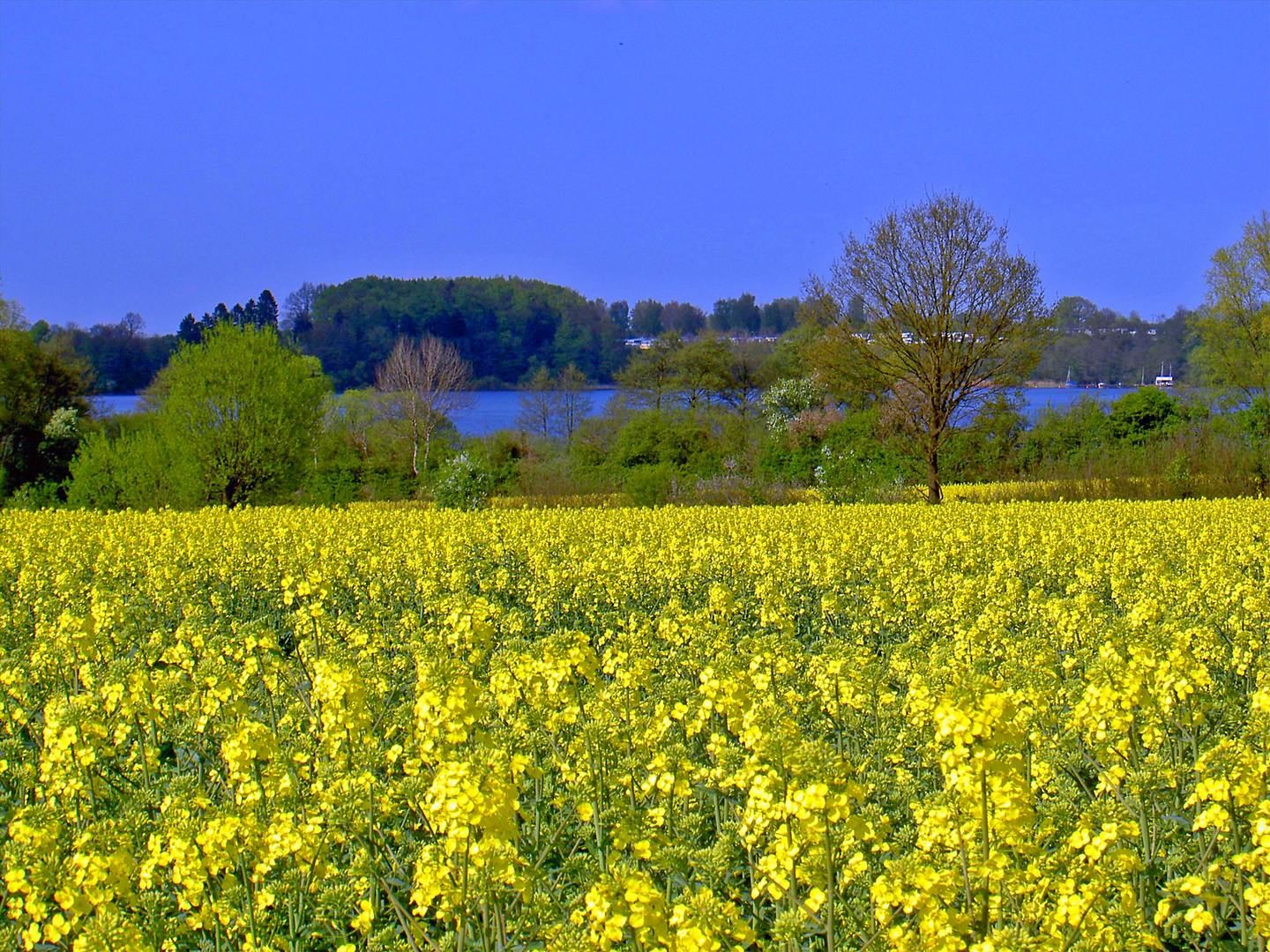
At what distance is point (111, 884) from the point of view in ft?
8.23

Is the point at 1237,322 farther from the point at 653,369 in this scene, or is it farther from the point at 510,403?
the point at 510,403

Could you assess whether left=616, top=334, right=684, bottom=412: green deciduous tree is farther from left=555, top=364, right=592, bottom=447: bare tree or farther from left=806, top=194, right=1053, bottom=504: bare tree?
left=806, top=194, right=1053, bottom=504: bare tree

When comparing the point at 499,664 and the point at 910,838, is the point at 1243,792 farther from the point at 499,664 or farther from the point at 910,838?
the point at 499,664

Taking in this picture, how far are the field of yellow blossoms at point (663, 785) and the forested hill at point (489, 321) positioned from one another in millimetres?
75531

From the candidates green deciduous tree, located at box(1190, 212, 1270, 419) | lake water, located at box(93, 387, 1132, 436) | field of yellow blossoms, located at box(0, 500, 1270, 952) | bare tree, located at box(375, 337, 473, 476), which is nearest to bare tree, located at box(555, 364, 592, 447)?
lake water, located at box(93, 387, 1132, 436)

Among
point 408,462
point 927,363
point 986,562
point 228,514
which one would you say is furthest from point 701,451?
point 986,562

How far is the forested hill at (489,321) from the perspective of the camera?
80.0 meters

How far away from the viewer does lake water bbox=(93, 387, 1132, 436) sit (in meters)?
34.2

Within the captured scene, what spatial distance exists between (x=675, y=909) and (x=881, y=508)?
1382 cm

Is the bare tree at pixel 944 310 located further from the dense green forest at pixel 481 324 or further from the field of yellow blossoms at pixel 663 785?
the dense green forest at pixel 481 324

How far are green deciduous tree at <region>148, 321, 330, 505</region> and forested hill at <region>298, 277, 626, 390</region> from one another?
58668 mm

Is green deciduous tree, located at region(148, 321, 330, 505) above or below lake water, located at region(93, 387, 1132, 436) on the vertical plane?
below

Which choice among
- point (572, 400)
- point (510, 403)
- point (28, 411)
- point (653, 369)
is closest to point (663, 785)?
point (28, 411)

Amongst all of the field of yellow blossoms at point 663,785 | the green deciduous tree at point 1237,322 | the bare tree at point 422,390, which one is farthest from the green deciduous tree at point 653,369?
the field of yellow blossoms at point 663,785
